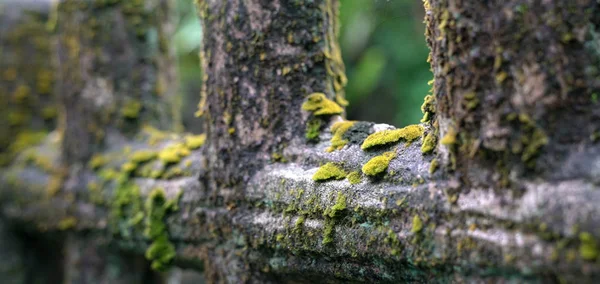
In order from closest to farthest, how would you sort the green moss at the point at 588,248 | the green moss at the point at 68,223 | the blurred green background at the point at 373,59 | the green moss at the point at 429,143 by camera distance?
the green moss at the point at 588,248, the green moss at the point at 429,143, the green moss at the point at 68,223, the blurred green background at the point at 373,59

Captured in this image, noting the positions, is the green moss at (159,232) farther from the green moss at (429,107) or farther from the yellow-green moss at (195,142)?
the green moss at (429,107)

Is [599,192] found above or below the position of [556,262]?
above

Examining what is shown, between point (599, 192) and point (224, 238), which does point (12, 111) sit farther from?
point (599, 192)

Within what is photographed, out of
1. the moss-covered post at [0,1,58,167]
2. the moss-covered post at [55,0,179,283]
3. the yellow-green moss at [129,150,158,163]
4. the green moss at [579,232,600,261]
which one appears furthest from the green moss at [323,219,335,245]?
the moss-covered post at [0,1,58,167]

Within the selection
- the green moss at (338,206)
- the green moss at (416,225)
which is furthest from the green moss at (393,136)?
the green moss at (416,225)

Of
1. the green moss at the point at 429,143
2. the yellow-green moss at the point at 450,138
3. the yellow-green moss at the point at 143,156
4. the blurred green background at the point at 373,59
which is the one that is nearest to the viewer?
the yellow-green moss at the point at 450,138

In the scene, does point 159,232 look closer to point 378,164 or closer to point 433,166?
point 378,164

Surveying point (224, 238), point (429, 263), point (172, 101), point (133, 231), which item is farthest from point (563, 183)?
point (172, 101)
